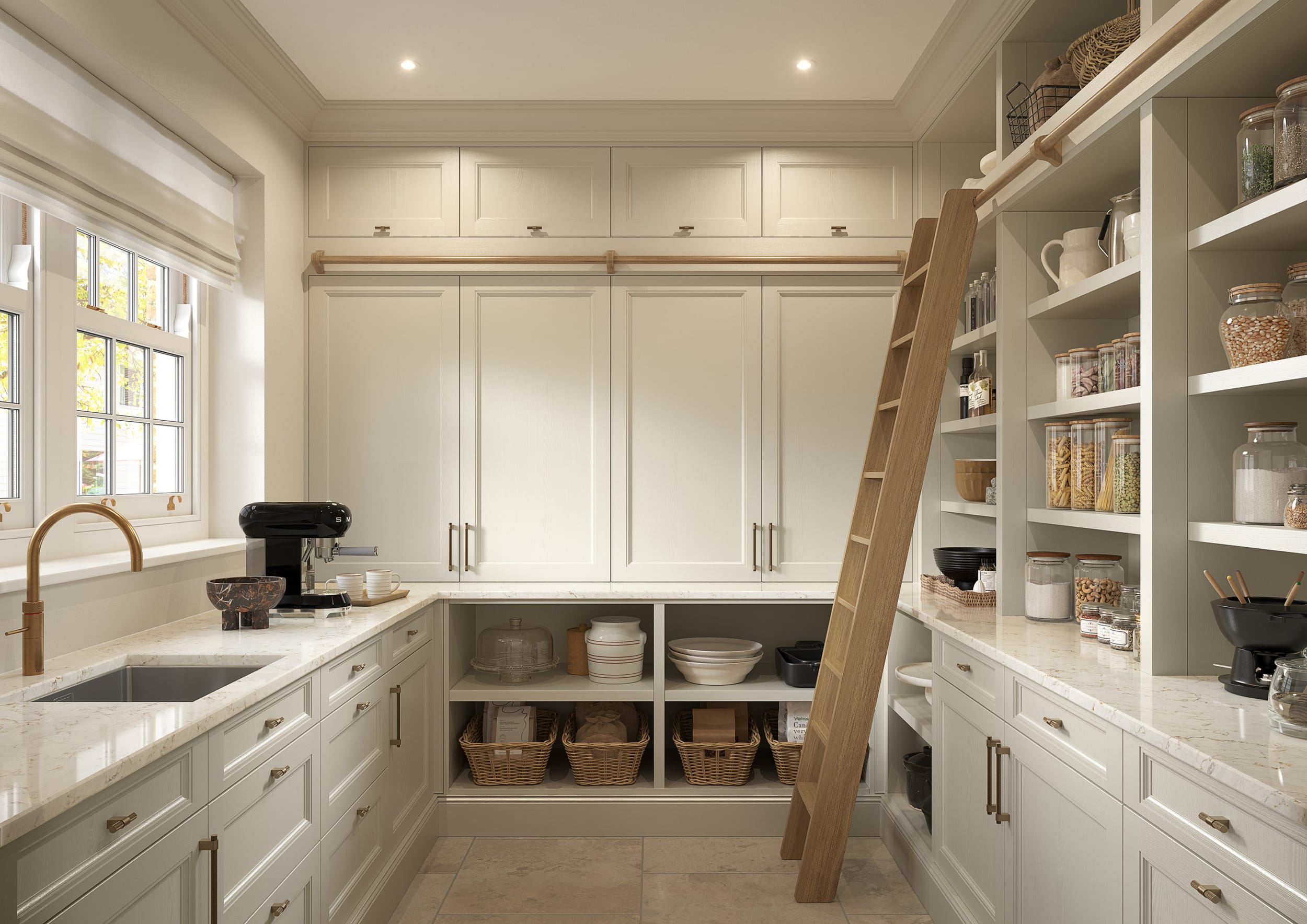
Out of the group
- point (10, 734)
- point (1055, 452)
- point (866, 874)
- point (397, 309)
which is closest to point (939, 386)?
point (1055, 452)

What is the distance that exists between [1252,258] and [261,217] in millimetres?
2987

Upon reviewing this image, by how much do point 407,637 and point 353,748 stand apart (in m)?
0.56

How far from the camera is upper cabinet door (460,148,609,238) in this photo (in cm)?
→ 345

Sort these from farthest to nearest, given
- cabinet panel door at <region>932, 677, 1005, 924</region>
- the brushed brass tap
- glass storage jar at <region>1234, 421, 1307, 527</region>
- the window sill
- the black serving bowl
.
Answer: the black serving bowl
cabinet panel door at <region>932, 677, 1005, 924</region>
the window sill
the brushed brass tap
glass storage jar at <region>1234, 421, 1307, 527</region>

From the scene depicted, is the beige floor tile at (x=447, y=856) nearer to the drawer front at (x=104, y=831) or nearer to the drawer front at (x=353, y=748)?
the drawer front at (x=353, y=748)

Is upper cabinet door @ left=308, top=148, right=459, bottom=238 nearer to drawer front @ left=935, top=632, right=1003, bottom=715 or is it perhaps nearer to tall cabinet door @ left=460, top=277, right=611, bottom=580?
tall cabinet door @ left=460, top=277, right=611, bottom=580

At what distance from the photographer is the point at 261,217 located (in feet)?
10.2

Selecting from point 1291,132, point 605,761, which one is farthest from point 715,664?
point 1291,132

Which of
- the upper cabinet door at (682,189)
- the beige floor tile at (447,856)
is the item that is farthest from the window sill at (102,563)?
the upper cabinet door at (682,189)

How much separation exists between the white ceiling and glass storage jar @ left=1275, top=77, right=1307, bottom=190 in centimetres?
130

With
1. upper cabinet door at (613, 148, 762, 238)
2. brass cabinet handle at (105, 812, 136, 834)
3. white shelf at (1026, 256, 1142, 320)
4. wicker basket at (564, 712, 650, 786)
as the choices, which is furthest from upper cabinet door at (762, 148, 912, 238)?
brass cabinet handle at (105, 812, 136, 834)

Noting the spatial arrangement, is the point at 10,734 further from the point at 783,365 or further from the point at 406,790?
the point at 783,365

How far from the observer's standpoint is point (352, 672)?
236 cm

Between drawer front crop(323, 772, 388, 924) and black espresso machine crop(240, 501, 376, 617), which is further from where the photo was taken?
black espresso machine crop(240, 501, 376, 617)
